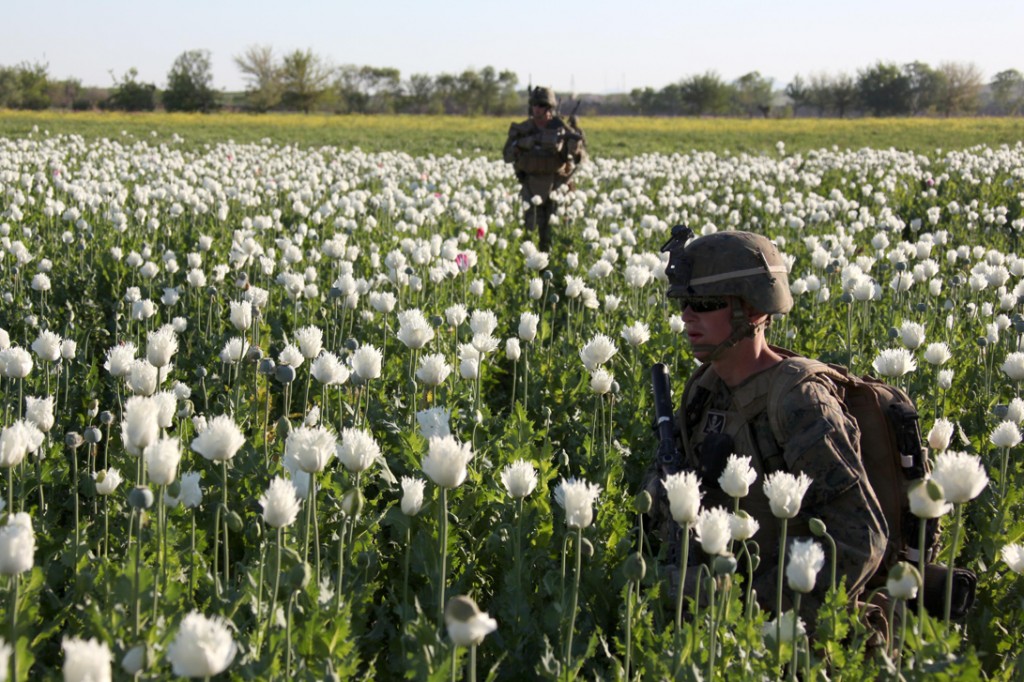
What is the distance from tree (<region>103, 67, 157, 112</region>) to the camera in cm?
7156

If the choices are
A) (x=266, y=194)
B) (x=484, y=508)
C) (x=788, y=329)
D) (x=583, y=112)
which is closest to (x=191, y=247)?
(x=266, y=194)

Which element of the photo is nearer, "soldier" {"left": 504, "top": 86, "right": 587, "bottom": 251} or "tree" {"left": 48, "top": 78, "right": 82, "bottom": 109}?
"soldier" {"left": 504, "top": 86, "right": 587, "bottom": 251}

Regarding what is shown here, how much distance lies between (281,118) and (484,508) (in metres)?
55.9

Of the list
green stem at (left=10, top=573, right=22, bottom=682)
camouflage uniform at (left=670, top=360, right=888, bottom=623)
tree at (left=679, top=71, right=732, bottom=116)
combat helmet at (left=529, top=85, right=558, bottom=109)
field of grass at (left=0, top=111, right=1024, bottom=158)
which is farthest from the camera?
tree at (left=679, top=71, right=732, bottom=116)

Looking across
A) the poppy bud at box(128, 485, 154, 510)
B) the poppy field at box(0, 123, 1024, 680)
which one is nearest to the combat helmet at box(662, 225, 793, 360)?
the poppy field at box(0, 123, 1024, 680)

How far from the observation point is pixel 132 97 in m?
72.9

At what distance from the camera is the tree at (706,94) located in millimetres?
109625

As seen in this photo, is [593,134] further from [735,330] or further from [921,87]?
[921,87]

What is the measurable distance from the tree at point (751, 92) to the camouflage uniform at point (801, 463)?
116m

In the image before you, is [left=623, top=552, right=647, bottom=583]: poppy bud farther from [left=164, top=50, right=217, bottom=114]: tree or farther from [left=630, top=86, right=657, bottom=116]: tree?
[left=630, top=86, right=657, bottom=116]: tree

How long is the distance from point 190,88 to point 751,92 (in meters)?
69.8

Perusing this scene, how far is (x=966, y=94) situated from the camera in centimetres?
9825

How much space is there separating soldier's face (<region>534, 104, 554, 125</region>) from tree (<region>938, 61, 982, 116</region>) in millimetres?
87655

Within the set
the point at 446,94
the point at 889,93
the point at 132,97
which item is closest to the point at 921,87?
the point at 889,93
